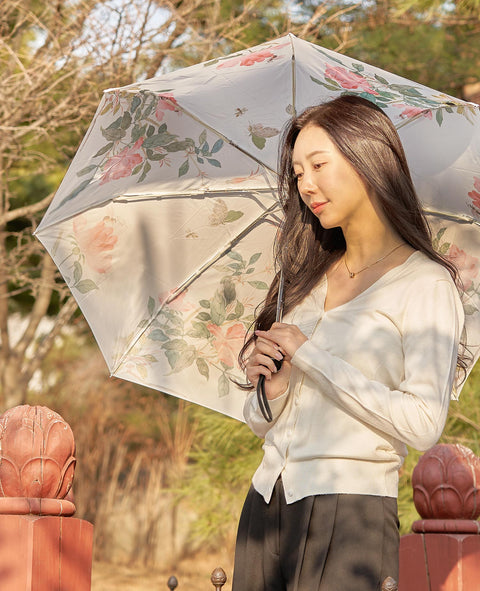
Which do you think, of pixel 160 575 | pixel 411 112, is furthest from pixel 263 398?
pixel 160 575

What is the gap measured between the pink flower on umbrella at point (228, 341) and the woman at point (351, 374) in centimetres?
61

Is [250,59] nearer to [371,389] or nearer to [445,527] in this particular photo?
[371,389]

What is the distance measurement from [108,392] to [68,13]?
4.06 m

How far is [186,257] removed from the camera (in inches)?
93.7

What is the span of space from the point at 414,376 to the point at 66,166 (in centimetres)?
499

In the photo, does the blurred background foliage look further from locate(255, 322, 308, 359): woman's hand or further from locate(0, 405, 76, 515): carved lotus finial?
locate(255, 322, 308, 359): woman's hand

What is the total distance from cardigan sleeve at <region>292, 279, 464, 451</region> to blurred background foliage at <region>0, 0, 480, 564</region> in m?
3.57

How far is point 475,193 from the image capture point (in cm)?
224

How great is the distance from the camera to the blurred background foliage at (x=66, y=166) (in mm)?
5168

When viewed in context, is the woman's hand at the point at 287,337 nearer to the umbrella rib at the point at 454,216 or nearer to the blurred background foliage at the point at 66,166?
the umbrella rib at the point at 454,216

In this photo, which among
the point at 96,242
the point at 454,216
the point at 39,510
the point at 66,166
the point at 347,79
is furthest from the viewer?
the point at 66,166

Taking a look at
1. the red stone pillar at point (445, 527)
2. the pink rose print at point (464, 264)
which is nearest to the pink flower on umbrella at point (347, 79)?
the pink rose print at point (464, 264)

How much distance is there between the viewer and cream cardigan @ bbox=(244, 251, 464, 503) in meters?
1.46

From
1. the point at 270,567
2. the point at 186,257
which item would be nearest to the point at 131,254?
the point at 186,257
